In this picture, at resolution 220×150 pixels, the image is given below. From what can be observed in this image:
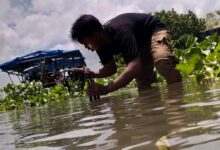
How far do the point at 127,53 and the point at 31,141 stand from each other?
1489 mm

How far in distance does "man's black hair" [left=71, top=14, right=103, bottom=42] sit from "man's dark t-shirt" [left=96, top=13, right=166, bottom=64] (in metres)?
0.12

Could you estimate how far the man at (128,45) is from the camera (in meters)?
3.63

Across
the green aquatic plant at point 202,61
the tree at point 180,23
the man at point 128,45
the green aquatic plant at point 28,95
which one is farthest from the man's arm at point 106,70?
the tree at point 180,23

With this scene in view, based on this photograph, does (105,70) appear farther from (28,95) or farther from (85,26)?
(28,95)

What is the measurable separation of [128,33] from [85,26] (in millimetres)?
417

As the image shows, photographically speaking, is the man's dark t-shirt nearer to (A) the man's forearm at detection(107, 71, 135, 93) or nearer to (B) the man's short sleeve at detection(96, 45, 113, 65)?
(B) the man's short sleeve at detection(96, 45, 113, 65)

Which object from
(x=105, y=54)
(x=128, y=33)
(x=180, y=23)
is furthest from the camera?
(x=180, y=23)

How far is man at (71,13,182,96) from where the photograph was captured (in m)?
3.63

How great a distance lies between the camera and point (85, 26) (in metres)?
3.77

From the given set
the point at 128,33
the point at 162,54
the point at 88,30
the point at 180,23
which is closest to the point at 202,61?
the point at 162,54

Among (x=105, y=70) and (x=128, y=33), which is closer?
(x=128, y=33)

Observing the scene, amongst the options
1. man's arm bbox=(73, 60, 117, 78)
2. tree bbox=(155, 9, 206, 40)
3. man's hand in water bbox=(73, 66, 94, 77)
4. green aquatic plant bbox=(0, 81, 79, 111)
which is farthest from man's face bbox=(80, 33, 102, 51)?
tree bbox=(155, 9, 206, 40)

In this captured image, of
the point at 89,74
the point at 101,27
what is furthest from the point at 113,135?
the point at 89,74

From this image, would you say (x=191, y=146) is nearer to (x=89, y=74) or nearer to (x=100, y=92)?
(x=100, y=92)
